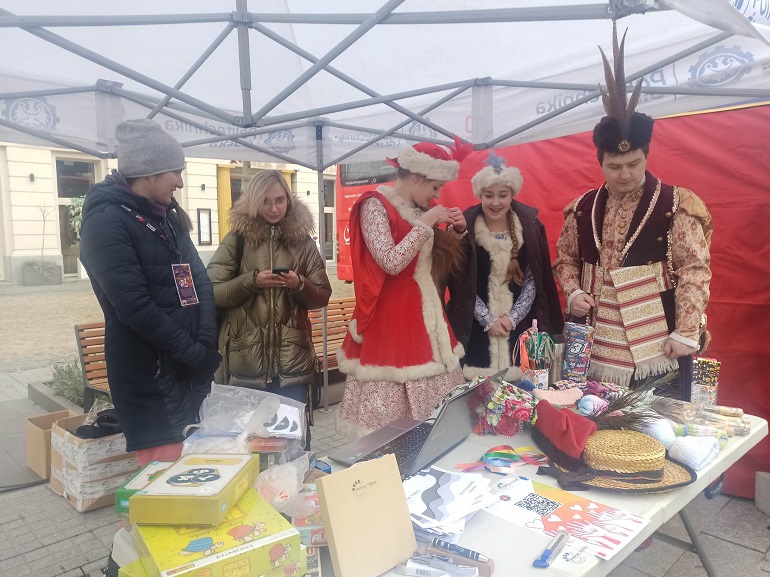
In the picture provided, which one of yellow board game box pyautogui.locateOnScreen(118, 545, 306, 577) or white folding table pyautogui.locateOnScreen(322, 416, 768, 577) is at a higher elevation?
yellow board game box pyautogui.locateOnScreen(118, 545, 306, 577)

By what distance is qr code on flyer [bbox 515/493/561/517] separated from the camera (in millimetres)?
1200

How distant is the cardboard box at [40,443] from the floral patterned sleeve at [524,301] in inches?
110

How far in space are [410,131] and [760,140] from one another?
2075 millimetres

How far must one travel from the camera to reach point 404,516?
40.7 inches

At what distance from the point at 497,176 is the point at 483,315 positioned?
675mm

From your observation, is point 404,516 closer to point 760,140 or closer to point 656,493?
point 656,493

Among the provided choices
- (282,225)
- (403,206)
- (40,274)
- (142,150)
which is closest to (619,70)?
(403,206)

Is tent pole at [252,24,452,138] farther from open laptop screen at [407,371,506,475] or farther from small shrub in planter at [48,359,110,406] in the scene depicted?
small shrub in planter at [48,359,110,406]

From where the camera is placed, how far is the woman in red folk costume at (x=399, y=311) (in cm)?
203

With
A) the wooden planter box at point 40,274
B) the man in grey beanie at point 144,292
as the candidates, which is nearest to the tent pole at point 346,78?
the man in grey beanie at point 144,292

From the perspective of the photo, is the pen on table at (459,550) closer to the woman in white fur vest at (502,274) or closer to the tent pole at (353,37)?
the woman in white fur vest at (502,274)

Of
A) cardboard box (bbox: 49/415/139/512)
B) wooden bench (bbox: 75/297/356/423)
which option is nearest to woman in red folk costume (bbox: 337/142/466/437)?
wooden bench (bbox: 75/297/356/423)

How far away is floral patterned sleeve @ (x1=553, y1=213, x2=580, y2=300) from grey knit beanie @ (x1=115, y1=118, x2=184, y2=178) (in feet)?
5.61

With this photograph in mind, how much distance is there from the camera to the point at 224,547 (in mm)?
869
